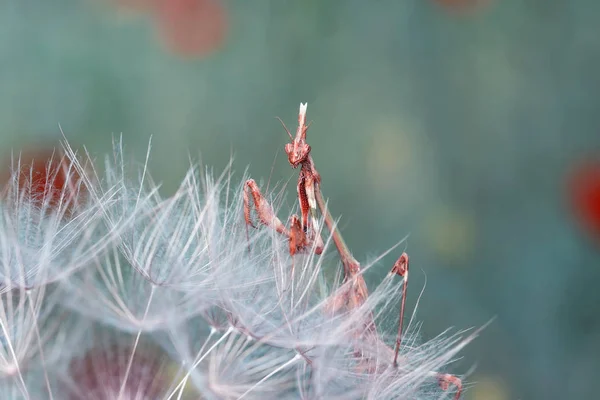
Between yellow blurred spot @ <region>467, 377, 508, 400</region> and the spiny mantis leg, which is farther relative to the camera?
yellow blurred spot @ <region>467, 377, 508, 400</region>

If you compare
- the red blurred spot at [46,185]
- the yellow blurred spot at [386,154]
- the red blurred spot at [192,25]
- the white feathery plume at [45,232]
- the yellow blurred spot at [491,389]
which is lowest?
the yellow blurred spot at [491,389]

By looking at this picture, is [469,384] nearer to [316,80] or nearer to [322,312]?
[322,312]

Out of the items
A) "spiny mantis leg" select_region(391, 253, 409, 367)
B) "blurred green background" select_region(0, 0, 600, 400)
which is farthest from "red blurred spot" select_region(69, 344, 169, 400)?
"blurred green background" select_region(0, 0, 600, 400)

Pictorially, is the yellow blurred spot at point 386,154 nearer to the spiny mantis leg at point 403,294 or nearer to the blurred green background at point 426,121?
the blurred green background at point 426,121

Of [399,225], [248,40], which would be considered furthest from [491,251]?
[248,40]

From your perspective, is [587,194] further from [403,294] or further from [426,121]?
[403,294]

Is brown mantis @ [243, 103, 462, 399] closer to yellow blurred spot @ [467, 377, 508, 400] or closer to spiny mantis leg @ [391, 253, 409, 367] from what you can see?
spiny mantis leg @ [391, 253, 409, 367]

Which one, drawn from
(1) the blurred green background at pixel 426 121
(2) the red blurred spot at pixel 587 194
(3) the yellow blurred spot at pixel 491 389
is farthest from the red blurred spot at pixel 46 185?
(2) the red blurred spot at pixel 587 194
